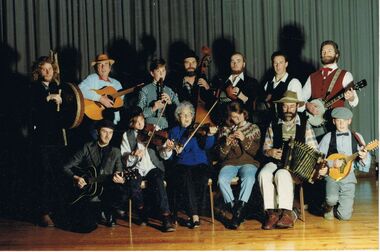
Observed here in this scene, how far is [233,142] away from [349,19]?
263 cm

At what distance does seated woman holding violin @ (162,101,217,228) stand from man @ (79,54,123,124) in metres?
0.69

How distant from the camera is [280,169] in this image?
4.10 meters

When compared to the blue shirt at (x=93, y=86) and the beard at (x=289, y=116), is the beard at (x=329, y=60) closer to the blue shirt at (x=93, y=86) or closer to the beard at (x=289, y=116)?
the beard at (x=289, y=116)

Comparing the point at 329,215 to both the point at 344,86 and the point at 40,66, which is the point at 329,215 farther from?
the point at 40,66

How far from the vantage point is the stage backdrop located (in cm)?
571

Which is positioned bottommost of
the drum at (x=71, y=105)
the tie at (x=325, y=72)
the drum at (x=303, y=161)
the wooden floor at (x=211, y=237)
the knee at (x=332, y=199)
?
the wooden floor at (x=211, y=237)

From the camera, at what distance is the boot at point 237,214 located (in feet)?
13.2

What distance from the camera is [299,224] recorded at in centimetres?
411

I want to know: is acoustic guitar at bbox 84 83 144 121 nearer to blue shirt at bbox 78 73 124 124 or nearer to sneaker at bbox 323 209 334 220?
blue shirt at bbox 78 73 124 124

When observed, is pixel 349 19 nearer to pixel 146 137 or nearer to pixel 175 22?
pixel 175 22

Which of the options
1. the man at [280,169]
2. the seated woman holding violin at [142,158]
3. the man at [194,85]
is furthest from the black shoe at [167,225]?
the man at [194,85]

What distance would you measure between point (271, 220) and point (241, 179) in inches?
15.7

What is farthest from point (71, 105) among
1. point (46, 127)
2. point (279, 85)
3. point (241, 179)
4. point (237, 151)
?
point (279, 85)

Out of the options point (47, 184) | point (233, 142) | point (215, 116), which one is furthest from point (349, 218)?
point (47, 184)
